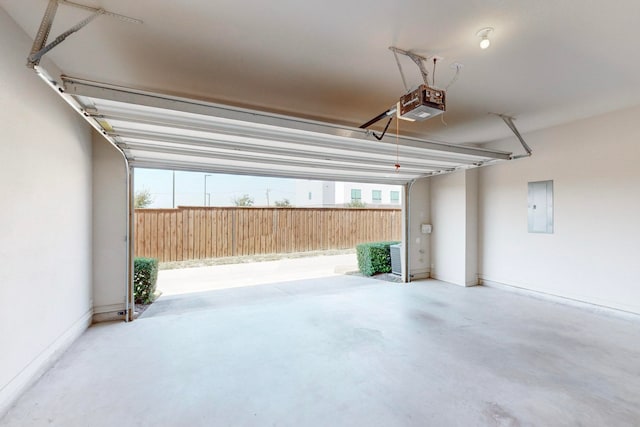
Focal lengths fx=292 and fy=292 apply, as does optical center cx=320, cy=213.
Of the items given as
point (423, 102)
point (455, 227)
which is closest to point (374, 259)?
point (455, 227)

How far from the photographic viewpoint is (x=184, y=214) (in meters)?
7.83

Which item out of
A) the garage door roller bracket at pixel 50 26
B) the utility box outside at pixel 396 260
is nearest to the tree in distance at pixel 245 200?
the utility box outside at pixel 396 260

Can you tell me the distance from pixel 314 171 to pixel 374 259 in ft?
9.99

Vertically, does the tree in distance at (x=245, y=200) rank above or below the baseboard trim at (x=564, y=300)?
above

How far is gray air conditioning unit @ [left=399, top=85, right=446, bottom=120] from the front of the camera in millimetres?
2426

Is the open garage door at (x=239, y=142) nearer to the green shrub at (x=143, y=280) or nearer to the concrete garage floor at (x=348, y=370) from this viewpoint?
the green shrub at (x=143, y=280)

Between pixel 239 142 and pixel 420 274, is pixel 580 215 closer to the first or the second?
pixel 420 274

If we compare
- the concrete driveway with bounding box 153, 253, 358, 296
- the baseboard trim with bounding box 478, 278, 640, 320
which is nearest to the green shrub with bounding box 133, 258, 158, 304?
the concrete driveway with bounding box 153, 253, 358, 296

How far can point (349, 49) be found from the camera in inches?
99.0

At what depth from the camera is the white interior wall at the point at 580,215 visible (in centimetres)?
402

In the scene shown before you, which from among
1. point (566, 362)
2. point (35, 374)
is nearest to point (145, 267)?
point (35, 374)

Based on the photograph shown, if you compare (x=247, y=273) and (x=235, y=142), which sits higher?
(x=235, y=142)

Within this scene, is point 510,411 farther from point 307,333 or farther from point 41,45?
point 41,45

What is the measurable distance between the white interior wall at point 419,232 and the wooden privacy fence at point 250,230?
3715mm
